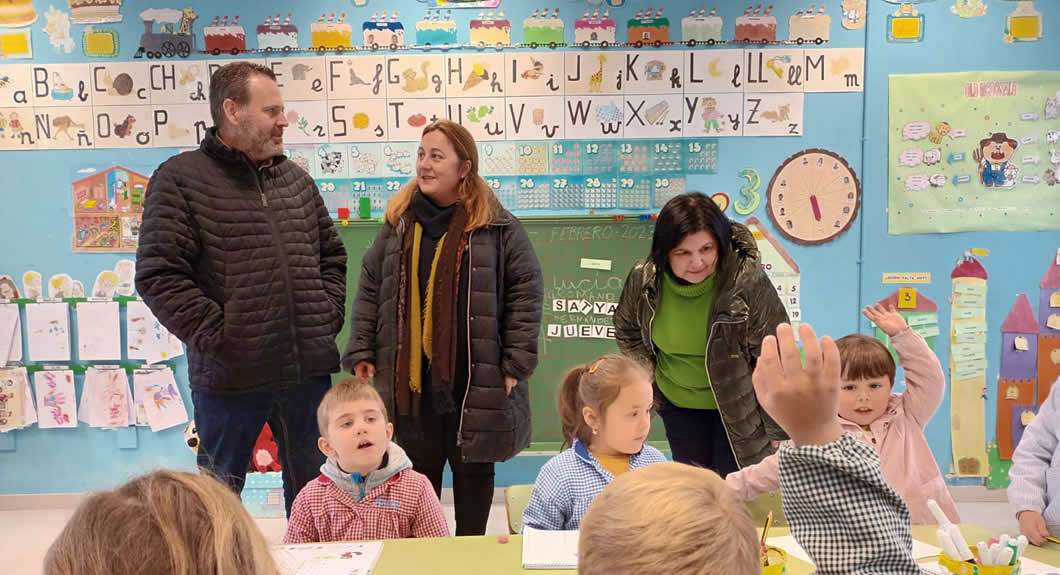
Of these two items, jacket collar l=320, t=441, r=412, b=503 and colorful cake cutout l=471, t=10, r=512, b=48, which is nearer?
jacket collar l=320, t=441, r=412, b=503

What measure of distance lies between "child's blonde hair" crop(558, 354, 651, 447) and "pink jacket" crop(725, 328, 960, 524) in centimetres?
37

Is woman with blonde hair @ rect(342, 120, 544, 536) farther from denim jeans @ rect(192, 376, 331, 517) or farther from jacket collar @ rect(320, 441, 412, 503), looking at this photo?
jacket collar @ rect(320, 441, 412, 503)

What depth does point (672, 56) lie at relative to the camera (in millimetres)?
3793

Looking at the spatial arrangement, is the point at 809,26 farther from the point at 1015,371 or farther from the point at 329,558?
the point at 329,558

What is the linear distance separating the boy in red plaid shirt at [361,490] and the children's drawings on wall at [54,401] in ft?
8.46

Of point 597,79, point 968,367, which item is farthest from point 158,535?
point 968,367

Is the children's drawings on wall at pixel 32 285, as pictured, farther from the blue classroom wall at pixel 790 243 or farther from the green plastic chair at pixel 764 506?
the green plastic chair at pixel 764 506

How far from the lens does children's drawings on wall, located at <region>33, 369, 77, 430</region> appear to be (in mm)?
3963

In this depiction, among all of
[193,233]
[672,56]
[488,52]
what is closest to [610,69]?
[672,56]

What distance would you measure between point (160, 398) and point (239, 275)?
1963mm

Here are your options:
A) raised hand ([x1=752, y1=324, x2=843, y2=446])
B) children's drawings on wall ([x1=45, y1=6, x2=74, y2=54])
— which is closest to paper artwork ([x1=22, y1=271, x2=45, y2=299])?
children's drawings on wall ([x1=45, y1=6, x2=74, y2=54])

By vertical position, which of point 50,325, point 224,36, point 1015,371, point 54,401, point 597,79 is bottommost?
point 54,401

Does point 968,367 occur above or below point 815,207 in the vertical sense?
below

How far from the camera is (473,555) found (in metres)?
1.57
